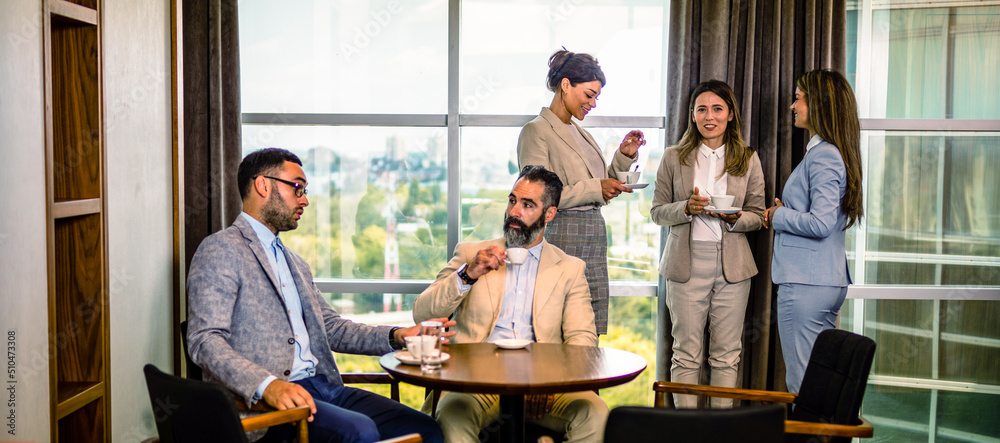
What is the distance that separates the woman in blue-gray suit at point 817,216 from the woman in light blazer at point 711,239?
0.72 ft

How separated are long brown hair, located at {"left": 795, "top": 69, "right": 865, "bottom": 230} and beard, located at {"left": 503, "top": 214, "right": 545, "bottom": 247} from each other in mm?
1413

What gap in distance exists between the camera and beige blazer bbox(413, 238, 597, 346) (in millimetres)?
2744

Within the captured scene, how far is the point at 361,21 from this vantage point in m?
4.03

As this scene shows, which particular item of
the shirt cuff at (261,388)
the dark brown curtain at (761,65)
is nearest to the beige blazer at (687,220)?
the dark brown curtain at (761,65)

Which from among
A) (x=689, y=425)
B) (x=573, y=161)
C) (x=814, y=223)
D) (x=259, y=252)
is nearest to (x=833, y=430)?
(x=689, y=425)

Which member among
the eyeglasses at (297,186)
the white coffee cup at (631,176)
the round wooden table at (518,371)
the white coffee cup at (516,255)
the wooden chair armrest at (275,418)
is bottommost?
the wooden chair armrest at (275,418)

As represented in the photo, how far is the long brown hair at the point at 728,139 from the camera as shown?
3.57 m

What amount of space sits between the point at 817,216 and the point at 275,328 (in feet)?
7.60

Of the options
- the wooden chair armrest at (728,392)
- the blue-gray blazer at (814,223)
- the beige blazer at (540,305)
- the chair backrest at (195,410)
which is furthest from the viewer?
the blue-gray blazer at (814,223)

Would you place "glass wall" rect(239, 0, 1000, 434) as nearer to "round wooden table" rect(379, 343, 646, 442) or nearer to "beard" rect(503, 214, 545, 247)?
"beard" rect(503, 214, 545, 247)

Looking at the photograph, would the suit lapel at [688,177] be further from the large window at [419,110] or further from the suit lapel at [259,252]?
the suit lapel at [259,252]

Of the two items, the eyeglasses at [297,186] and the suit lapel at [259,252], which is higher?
the eyeglasses at [297,186]

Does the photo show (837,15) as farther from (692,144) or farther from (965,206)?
(965,206)

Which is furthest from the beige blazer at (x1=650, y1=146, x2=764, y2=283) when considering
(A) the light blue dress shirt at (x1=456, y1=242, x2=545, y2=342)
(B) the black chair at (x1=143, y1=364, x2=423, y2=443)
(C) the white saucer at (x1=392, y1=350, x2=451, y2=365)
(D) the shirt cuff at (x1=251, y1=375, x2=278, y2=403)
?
(B) the black chair at (x1=143, y1=364, x2=423, y2=443)
